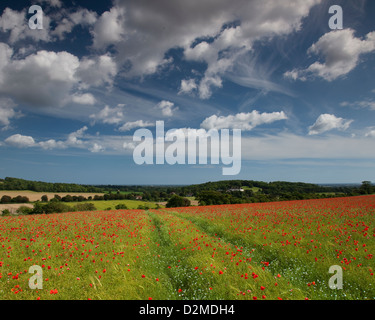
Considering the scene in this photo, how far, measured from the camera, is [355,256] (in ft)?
23.7

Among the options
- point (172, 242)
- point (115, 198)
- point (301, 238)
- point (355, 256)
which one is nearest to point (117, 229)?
point (172, 242)

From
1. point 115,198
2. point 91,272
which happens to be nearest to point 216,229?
point 91,272

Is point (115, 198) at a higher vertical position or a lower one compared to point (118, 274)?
lower

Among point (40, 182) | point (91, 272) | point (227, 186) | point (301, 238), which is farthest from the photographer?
point (227, 186)

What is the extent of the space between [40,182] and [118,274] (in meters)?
128

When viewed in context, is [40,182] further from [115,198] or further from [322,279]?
[322,279]

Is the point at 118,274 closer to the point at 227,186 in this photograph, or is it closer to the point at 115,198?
the point at 115,198

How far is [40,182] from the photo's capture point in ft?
351

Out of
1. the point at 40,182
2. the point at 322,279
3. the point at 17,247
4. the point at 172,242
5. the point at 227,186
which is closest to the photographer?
the point at 322,279

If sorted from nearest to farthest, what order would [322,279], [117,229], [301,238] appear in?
[322,279], [301,238], [117,229]

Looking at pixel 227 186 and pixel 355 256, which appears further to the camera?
pixel 227 186

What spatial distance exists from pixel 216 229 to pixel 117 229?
6.62 meters

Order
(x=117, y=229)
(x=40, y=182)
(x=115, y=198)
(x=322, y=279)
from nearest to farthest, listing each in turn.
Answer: (x=322, y=279)
(x=117, y=229)
(x=115, y=198)
(x=40, y=182)

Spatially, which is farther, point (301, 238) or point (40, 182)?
point (40, 182)
